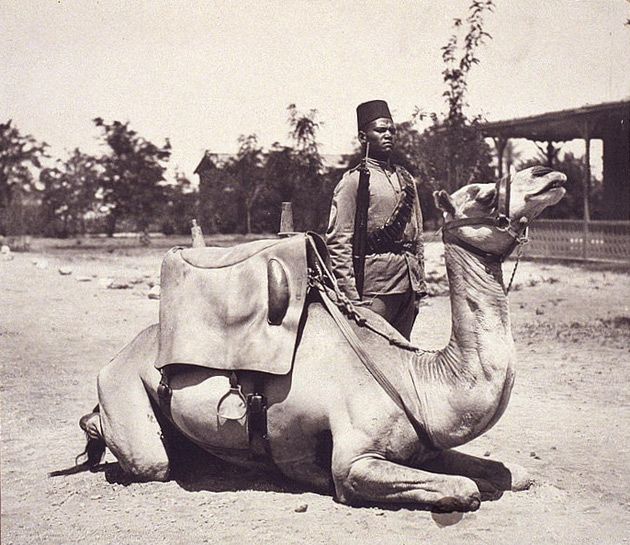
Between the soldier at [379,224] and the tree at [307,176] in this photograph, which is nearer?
the soldier at [379,224]

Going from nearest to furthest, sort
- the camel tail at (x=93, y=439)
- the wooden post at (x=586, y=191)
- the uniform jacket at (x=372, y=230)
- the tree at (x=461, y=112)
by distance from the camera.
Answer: the camel tail at (x=93, y=439), the uniform jacket at (x=372, y=230), the tree at (x=461, y=112), the wooden post at (x=586, y=191)

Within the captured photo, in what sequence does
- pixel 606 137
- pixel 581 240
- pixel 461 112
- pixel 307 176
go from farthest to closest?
pixel 606 137
pixel 581 240
pixel 307 176
pixel 461 112

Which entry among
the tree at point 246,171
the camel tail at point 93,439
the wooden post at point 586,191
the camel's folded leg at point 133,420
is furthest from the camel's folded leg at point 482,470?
the tree at point 246,171

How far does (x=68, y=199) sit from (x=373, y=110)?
44.4 meters

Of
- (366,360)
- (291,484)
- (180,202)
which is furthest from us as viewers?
(180,202)

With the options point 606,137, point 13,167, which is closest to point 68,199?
point 13,167

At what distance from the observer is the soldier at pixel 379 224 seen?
16.5ft

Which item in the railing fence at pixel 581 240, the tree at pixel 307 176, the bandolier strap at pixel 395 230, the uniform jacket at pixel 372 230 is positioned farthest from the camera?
the railing fence at pixel 581 240

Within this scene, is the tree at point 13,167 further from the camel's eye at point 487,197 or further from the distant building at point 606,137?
the camel's eye at point 487,197

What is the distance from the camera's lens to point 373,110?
5188 mm

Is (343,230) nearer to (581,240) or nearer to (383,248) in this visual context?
(383,248)

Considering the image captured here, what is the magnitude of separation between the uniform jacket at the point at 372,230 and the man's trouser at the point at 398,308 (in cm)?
5

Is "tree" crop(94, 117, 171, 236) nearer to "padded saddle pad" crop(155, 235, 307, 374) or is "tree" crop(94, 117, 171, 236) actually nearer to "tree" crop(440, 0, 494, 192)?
"tree" crop(440, 0, 494, 192)

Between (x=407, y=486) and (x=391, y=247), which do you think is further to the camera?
(x=391, y=247)
